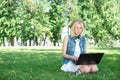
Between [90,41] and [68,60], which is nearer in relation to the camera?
[68,60]

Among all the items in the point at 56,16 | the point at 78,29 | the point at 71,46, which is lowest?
the point at 56,16

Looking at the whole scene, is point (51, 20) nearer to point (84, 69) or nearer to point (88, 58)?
point (84, 69)

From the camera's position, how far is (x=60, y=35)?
66.9 m

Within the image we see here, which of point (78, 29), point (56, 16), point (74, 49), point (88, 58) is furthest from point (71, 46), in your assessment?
point (56, 16)

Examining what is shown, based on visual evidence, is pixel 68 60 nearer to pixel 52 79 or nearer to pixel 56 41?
pixel 52 79

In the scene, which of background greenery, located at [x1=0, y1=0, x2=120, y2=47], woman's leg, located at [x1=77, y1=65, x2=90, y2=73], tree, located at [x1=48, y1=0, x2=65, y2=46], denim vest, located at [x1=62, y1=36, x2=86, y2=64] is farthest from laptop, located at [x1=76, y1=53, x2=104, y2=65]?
tree, located at [x1=48, y1=0, x2=65, y2=46]

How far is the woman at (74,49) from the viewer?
9.92 m

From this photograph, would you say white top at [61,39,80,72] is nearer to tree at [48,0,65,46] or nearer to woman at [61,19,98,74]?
woman at [61,19,98,74]

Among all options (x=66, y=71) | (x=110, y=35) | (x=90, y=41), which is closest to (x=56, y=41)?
(x=90, y=41)

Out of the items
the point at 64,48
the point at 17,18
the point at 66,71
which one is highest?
the point at 64,48

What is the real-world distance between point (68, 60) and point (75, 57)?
0.37 metres

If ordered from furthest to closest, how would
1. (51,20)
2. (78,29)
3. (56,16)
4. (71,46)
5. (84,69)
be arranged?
1. (51,20)
2. (56,16)
3. (71,46)
4. (78,29)
5. (84,69)

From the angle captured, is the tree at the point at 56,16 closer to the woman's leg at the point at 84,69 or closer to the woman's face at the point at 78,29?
the woman's face at the point at 78,29

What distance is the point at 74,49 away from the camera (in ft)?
34.1
